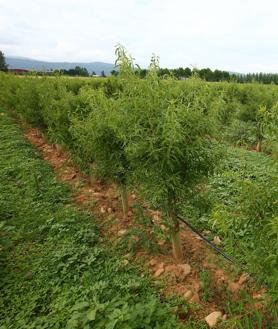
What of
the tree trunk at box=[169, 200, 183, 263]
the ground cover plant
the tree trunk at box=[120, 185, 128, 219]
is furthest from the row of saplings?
the tree trunk at box=[120, 185, 128, 219]

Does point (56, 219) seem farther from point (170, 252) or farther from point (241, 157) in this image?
point (241, 157)

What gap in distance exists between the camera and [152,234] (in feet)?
15.1

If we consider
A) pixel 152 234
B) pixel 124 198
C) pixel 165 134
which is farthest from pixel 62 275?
pixel 165 134

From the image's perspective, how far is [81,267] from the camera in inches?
152

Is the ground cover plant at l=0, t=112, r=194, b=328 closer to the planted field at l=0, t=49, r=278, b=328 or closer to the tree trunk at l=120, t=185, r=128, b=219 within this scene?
the planted field at l=0, t=49, r=278, b=328

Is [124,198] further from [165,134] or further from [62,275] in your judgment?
[165,134]

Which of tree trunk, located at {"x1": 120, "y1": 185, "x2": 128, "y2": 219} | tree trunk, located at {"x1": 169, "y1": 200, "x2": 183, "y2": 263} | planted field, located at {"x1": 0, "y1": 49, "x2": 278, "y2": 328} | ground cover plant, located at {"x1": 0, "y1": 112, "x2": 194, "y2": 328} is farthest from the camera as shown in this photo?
tree trunk, located at {"x1": 120, "y1": 185, "x2": 128, "y2": 219}

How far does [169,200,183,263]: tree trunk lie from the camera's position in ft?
12.4

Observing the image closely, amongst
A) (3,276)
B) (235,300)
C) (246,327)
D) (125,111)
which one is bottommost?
(3,276)

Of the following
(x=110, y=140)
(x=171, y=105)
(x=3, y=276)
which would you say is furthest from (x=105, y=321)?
(x=110, y=140)

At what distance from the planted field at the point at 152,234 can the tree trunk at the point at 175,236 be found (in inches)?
0.7

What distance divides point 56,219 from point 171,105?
294cm

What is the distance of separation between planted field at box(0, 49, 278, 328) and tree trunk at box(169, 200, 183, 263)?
0.02 meters

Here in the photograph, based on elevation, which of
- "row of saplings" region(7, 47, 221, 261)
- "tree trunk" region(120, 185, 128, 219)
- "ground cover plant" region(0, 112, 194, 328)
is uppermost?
"row of saplings" region(7, 47, 221, 261)
